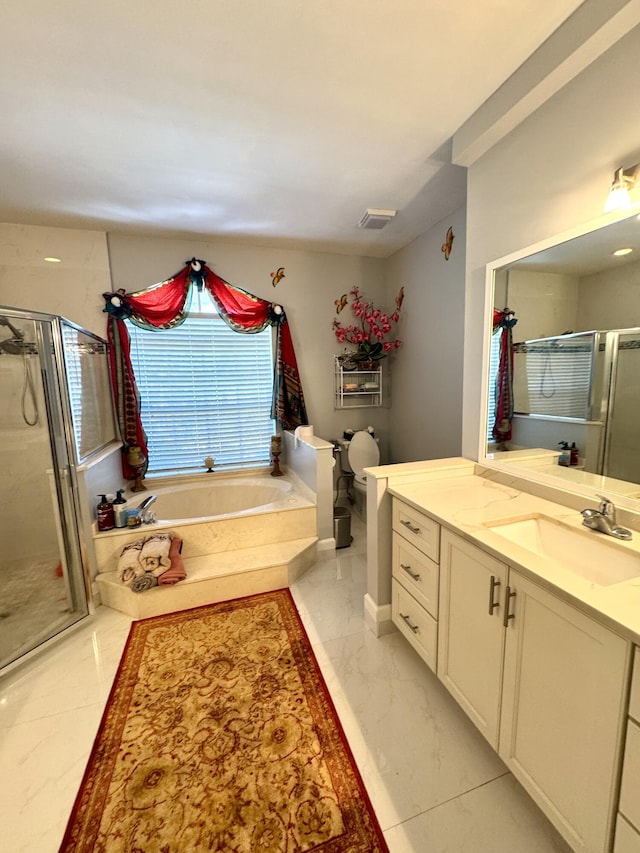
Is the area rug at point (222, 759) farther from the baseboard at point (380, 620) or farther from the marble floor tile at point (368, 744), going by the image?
the baseboard at point (380, 620)

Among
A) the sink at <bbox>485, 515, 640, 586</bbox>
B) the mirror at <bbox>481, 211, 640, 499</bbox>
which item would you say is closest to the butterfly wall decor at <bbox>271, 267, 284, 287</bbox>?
the mirror at <bbox>481, 211, 640, 499</bbox>

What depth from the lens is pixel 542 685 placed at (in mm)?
944

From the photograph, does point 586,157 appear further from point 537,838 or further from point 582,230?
point 537,838

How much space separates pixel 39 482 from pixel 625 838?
2.73 m

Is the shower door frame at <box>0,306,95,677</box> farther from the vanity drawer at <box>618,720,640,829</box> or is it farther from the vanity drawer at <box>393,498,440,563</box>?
the vanity drawer at <box>618,720,640,829</box>

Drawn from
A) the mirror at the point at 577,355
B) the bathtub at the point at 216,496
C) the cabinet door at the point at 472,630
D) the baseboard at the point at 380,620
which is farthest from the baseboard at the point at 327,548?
the mirror at the point at 577,355

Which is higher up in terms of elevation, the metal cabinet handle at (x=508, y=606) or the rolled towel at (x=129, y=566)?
the metal cabinet handle at (x=508, y=606)

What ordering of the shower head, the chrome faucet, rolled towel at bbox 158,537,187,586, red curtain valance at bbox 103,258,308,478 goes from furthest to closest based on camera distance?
red curtain valance at bbox 103,258,308,478, rolled towel at bbox 158,537,187,586, the shower head, the chrome faucet

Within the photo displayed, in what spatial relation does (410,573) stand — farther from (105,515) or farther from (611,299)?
(105,515)

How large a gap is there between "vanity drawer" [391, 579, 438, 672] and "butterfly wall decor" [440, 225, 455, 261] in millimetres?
2265

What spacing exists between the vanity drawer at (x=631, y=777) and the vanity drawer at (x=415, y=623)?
69cm

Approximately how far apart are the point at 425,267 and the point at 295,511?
2199 mm

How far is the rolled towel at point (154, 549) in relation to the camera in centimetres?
208

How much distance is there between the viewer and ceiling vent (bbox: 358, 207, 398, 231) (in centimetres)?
243
